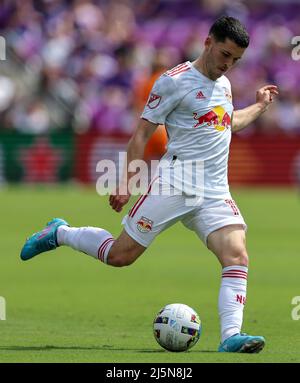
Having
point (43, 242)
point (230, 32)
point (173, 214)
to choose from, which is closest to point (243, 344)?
point (173, 214)

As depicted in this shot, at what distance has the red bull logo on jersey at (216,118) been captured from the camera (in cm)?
890

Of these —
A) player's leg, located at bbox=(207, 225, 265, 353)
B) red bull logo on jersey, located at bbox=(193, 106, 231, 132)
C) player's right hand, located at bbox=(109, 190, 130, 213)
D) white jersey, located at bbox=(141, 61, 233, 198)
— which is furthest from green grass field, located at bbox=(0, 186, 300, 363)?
red bull logo on jersey, located at bbox=(193, 106, 231, 132)

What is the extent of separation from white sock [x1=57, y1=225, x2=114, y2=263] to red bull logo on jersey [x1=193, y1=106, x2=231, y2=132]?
1.19 metres

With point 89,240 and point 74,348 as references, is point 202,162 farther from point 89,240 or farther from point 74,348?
point 74,348

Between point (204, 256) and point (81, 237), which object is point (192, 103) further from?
point (204, 256)

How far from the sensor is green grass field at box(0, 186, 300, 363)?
8680mm

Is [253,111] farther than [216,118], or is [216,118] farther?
A: [253,111]

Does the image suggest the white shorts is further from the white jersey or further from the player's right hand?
the player's right hand

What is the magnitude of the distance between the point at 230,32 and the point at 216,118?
0.71 metres

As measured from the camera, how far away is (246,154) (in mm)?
27266

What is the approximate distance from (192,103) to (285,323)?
2.61 m

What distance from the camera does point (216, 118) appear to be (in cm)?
895

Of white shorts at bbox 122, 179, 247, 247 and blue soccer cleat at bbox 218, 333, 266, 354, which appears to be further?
white shorts at bbox 122, 179, 247, 247

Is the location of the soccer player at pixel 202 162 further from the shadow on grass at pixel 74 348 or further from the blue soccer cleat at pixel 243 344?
the shadow on grass at pixel 74 348
